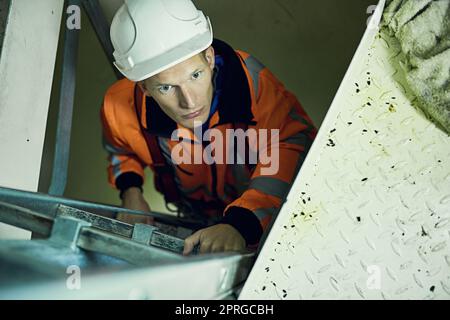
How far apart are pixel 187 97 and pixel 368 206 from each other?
0.80 meters

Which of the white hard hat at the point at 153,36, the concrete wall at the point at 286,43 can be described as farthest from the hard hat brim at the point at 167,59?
the concrete wall at the point at 286,43

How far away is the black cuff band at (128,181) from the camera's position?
6.36 feet

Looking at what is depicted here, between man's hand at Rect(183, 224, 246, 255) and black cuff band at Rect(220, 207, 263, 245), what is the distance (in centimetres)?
4

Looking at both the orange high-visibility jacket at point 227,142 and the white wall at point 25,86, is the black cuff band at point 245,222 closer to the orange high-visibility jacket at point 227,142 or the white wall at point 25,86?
the orange high-visibility jacket at point 227,142

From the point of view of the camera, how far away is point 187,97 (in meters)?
1.48

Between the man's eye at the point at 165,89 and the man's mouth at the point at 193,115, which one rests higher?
the man's eye at the point at 165,89

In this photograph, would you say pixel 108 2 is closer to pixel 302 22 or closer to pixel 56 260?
pixel 302 22

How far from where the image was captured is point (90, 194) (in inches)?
115

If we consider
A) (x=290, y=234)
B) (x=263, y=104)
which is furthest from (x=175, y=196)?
(x=290, y=234)

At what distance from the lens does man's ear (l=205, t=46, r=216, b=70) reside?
1583mm
